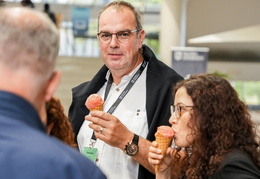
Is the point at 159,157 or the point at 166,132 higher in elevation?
the point at 166,132

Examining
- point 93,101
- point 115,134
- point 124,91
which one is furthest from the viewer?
point 124,91

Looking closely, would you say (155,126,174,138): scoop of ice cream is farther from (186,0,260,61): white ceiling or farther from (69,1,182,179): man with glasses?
(186,0,260,61): white ceiling

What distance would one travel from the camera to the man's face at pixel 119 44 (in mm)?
3152

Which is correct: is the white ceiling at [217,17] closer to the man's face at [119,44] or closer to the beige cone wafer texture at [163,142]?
the man's face at [119,44]

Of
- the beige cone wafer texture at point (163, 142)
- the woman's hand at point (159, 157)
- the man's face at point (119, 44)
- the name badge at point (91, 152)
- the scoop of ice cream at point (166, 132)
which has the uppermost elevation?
the man's face at point (119, 44)

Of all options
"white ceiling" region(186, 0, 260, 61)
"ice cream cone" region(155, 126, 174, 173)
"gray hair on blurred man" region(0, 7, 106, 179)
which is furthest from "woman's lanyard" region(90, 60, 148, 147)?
"white ceiling" region(186, 0, 260, 61)

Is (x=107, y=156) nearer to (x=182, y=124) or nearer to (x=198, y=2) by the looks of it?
(x=182, y=124)

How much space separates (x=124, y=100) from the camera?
312 cm

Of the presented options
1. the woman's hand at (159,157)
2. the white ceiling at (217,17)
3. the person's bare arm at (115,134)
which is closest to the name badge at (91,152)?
the person's bare arm at (115,134)

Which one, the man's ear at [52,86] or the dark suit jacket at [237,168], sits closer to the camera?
the man's ear at [52,86]

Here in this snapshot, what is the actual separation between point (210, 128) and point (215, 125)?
0.03 m

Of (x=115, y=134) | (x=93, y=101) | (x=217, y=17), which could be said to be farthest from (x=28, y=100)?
(x=217, y=17)

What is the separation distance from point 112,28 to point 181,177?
1032 mm

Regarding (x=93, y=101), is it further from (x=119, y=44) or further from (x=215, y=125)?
(x=215, y=125)
